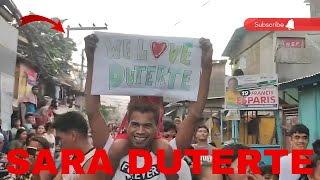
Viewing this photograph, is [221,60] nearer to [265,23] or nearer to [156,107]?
[265,23]

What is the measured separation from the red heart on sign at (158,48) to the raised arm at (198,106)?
0.25 m

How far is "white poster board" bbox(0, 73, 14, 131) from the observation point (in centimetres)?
586

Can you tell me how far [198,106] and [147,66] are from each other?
1.40ft

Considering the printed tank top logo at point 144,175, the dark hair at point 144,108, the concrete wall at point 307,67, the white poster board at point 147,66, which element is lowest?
the printed tank top logo at point 144,175

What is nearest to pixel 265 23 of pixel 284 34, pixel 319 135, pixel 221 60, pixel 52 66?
pixel 319 135

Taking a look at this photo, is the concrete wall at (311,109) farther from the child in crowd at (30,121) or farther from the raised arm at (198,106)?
the raised arm at (198,106)

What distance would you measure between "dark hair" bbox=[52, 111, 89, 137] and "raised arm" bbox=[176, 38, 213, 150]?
77 centimetres

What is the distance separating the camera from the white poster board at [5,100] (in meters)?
5.86

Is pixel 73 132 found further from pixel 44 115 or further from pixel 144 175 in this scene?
pixel 44 115

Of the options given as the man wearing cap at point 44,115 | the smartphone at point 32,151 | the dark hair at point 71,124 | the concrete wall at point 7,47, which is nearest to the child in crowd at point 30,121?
the man wearing cap at point 44,115

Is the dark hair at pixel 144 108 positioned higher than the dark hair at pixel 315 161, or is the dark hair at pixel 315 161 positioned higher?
the dark hair at pixel 144 108

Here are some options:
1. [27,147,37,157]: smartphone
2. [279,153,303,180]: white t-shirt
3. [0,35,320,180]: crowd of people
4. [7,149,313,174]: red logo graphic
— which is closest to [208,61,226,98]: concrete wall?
[7,149,313,174]: red logo graphic

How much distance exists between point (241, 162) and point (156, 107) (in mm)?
764

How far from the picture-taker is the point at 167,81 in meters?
2.88
